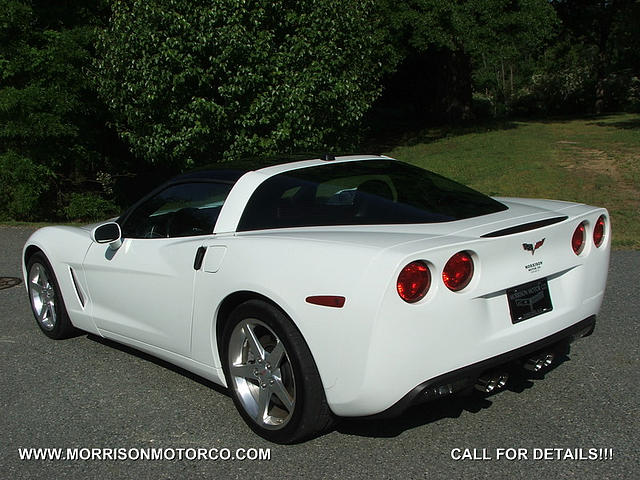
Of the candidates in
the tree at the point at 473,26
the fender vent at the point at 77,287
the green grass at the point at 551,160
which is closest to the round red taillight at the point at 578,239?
the fender vent at the point at 77,287

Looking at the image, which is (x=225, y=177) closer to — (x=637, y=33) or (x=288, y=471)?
(x=288, y=471)

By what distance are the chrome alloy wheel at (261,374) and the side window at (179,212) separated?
73 cm

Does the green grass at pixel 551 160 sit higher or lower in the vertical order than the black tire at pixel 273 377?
lower

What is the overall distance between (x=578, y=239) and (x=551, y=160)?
50.8 ft

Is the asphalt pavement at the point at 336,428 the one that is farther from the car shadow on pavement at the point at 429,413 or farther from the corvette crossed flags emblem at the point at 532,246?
the corvette crossed flags emblem at the point at 532,246

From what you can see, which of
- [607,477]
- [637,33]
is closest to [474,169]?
[637,33]

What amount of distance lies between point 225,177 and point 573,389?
7.91ft

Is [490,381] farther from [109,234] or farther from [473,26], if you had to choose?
[473,26]

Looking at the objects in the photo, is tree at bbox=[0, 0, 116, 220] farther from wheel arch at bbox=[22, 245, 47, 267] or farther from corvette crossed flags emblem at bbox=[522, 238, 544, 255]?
corvette crossed flags emblem at bbox=[522, 238, 544, 255]

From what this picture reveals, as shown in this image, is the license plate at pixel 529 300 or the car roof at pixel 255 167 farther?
the car roof at pixel 255 167

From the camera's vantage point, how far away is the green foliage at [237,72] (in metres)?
11.9

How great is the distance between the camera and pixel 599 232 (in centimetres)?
418

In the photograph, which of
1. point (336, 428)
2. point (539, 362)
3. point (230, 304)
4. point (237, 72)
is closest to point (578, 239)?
point (539, 362)

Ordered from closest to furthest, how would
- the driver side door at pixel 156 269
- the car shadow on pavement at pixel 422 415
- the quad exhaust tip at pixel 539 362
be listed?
the quad exhaust tip at pixel 539 362 → the car shadow on pavement at pixel 422 415 → the driver side door at pixel 156 269
